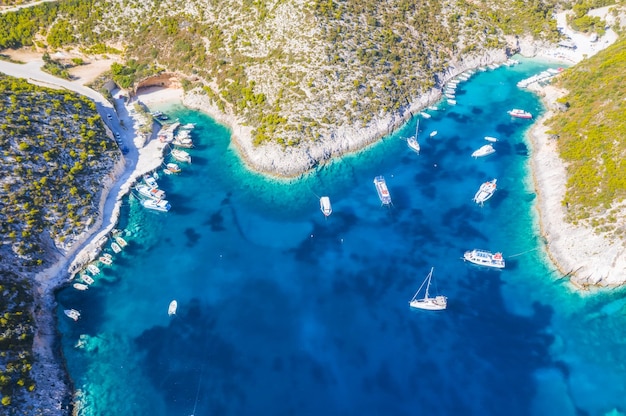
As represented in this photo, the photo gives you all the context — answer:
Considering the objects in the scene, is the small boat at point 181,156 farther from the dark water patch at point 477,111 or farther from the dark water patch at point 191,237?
the dark water patch at point 477,111

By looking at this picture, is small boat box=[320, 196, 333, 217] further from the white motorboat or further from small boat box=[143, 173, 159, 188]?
small boat box=[143, 173, 159, 188]

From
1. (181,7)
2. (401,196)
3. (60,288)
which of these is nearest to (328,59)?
(401,196)

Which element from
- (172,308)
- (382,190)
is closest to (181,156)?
(172,308)

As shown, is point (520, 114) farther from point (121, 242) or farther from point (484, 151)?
point (121, 242)

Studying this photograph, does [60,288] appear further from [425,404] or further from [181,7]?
[181,7]

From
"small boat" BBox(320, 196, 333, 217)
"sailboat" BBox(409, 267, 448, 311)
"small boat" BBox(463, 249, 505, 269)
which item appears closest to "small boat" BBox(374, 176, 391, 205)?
"small boat" BBox(320, 196, 333, 217)

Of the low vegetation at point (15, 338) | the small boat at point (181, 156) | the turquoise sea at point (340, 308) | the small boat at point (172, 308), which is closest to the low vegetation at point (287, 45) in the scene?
the small boat at point (181, 156)
